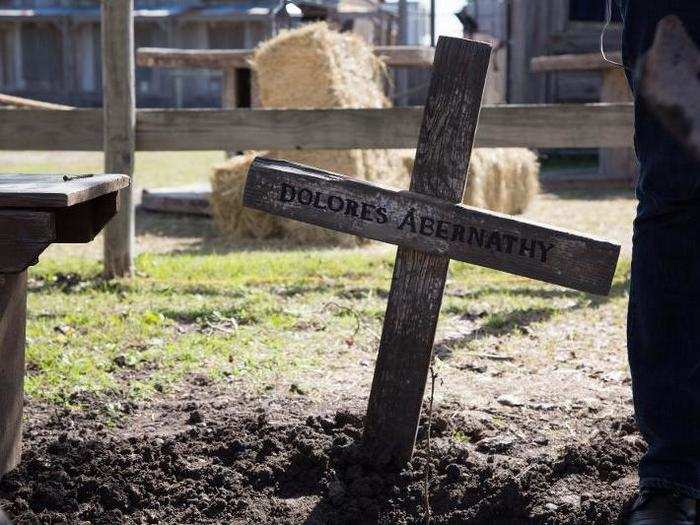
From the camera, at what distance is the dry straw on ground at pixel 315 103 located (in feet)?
26.3

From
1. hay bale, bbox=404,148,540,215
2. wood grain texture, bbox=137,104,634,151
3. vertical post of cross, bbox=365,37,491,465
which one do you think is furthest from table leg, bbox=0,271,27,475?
hay bale, bbox=404,148,540,215

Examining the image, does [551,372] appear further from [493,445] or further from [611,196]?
[611,196]

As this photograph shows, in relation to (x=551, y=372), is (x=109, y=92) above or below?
above

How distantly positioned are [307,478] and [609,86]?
9406mm

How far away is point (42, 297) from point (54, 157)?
41.0 ft

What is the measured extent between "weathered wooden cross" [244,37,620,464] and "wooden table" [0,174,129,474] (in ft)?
1.58

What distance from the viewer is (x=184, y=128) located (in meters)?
5.92

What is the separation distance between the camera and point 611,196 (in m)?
10.9

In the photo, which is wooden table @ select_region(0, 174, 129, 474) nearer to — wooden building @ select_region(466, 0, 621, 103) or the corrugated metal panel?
wooden building @ select_region(466, 0, 621, 103)

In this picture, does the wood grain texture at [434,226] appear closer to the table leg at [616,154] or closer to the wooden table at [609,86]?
the wooden table at [609,86]

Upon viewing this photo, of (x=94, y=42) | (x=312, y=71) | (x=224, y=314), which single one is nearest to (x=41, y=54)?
(x=94, y=42)

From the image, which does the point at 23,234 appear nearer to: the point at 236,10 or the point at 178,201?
the point at 178,201

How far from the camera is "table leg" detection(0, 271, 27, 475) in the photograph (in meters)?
2.68

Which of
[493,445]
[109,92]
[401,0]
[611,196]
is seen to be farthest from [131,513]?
[401,0]
